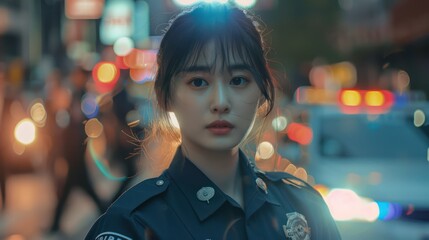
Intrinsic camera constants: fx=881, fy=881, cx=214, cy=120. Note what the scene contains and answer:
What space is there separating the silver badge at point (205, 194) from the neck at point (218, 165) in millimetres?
62

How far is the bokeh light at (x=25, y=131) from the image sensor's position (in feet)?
46.3

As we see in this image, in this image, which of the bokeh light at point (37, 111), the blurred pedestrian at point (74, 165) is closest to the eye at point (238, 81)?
the blurred pedestrian at point (74, 165)

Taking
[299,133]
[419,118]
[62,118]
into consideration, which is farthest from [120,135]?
[419,118]

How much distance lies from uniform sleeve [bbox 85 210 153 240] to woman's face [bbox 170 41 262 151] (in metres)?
0.28

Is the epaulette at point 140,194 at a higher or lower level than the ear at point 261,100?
lower

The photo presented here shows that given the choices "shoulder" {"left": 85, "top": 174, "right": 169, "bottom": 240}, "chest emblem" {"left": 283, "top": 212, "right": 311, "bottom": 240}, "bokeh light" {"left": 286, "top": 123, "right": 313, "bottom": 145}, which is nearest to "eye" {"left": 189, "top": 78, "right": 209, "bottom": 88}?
"shoulder" {"left": 85, "top": 174, "right": 169, "bottom": 240}

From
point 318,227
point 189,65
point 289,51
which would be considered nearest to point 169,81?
point 189,65

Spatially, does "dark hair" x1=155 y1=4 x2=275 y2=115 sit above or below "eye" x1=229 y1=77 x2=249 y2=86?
above

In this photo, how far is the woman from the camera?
199cm

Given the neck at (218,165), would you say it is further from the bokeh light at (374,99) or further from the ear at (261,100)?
the bokeh light at (374,99)

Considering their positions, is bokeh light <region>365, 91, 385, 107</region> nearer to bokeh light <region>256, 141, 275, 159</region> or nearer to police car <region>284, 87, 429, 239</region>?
police car <region>284, 87, 429, 239</region>

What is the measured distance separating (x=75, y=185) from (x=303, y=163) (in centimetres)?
236

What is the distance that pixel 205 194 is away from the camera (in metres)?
2.06

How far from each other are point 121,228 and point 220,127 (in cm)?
34
